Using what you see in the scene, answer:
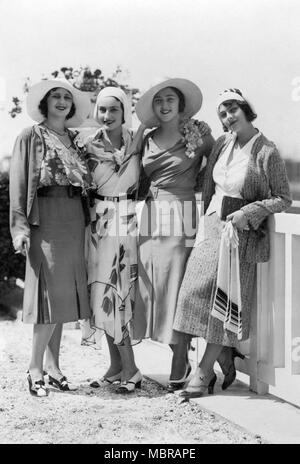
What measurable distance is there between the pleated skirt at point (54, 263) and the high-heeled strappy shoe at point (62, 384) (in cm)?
39

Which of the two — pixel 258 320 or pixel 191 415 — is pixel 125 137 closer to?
pixel 258 320

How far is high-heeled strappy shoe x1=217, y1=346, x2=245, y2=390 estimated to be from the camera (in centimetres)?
404

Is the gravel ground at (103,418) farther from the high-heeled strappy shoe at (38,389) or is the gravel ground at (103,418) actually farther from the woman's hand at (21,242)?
the woman's hand at (21,242)

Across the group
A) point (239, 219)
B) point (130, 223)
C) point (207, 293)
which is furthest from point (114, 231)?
point (239, 219)

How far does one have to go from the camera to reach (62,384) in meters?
4.19

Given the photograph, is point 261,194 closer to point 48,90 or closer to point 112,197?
point 112,197

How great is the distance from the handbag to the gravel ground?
1.02m

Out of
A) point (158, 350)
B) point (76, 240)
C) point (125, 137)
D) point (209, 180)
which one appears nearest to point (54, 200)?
point (76, 240)

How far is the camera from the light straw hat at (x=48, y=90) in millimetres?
4094

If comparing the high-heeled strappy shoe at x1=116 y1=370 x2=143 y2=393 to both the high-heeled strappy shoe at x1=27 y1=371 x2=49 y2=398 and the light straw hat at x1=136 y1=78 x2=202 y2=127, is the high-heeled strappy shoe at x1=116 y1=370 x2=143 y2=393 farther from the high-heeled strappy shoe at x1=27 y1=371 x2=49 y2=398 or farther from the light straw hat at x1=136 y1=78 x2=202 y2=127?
the light straw hat at x1=136 y1=78 x2=202 y2=127

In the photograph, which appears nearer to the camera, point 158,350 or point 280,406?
point 280,406

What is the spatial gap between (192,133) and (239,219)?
626 mm

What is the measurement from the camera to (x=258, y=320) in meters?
3.93
